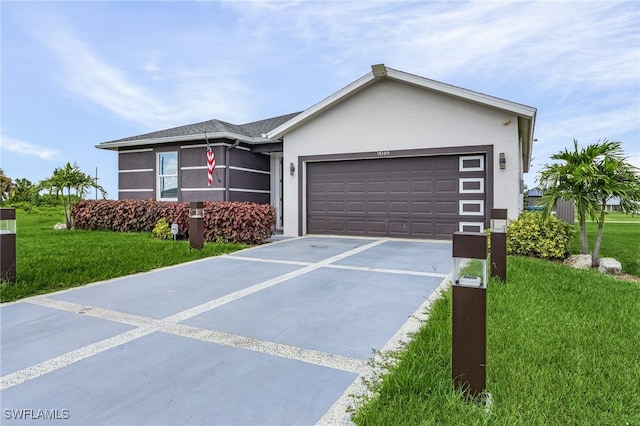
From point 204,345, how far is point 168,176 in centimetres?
1161

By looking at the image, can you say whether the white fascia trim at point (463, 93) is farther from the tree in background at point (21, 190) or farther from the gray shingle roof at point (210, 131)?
the tree in background at point (21, 190)

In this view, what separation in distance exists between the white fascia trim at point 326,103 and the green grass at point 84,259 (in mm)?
4674

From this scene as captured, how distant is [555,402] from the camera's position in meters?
2.12

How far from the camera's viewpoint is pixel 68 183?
44.2 feet

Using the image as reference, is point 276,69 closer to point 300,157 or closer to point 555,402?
A: point 300,157

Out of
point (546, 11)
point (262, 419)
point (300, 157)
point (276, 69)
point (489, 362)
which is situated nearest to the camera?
point (262, 419)

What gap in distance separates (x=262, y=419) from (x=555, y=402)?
5.64 feet

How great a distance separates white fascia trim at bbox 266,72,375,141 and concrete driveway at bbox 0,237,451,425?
6540 millimetres

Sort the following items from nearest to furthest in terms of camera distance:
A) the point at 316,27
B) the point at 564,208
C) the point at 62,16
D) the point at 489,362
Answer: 1. the point at 489,362
2. the point at 62,16
3. the point at 316,27
4. the point at 564,208

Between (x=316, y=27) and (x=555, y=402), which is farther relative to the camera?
(x=316, y=27)

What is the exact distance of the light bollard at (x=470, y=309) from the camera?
206 cm

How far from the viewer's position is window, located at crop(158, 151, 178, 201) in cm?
1323

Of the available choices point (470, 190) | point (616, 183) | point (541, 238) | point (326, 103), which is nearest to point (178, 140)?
point (326, 103)

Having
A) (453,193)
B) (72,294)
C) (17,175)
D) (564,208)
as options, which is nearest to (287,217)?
(453,193)
